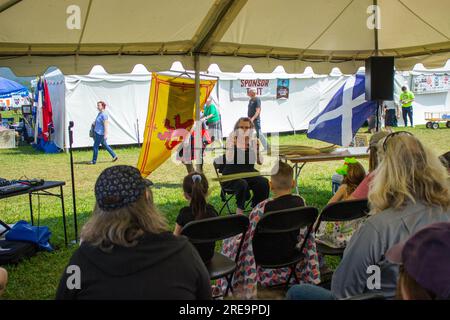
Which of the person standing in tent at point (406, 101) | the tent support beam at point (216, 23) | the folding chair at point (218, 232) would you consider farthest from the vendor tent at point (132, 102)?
the folding chair at point (218, 232)

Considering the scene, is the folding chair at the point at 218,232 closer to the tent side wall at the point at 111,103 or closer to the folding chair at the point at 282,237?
the folding chair at the point at 282,237

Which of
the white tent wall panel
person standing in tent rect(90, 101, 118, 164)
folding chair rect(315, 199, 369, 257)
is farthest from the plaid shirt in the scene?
the white tent wall panel

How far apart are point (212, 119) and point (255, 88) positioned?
175 inches

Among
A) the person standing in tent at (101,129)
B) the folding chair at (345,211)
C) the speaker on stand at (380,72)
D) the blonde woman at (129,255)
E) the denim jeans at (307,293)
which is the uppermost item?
the speaker on stand at (380,72)

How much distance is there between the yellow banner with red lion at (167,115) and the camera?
5820 mm

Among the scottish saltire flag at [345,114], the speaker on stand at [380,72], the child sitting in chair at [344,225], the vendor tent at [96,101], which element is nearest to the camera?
the child sitting in chair at [344,225]

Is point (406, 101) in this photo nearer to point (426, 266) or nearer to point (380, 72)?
point (380, 72)

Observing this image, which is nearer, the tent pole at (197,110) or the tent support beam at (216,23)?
the tent support beam at (216,23)

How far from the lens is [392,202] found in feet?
6.75

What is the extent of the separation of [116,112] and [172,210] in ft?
24.1

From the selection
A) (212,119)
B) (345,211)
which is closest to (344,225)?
(345,211)

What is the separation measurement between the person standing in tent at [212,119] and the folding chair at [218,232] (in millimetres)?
6535
